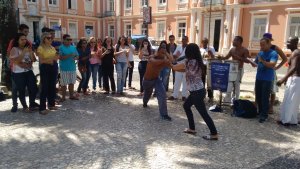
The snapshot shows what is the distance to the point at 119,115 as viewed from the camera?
6.40 metres

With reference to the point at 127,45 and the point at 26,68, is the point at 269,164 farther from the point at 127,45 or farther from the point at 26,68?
the point at 127,45

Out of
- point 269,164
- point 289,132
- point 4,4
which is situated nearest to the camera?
point 269,164

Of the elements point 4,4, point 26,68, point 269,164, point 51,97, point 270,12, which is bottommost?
point 269,164

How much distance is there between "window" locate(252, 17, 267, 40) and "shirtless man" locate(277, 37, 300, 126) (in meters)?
20.3

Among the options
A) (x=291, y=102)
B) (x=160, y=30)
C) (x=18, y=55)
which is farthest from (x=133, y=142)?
(x=160, y=30)

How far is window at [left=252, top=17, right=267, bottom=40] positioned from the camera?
971 inches

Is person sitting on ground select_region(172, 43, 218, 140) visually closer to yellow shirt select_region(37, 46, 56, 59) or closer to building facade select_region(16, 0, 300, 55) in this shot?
yellow shirt select_region(37, 46, 56, 59)

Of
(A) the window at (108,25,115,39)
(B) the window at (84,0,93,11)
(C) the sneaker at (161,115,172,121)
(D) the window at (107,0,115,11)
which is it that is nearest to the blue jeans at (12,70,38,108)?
(C) the sneaker at (161,115,172,121)

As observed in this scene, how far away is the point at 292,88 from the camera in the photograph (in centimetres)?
574

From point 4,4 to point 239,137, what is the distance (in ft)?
24.2

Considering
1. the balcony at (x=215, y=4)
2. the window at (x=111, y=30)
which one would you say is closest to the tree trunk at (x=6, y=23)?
the balcony at (x=215, y=4)

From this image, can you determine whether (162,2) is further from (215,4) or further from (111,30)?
(111,30)

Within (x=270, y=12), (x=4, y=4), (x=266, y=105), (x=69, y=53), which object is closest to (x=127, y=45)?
(x=69, y=53)

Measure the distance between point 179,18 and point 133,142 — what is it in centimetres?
2769
